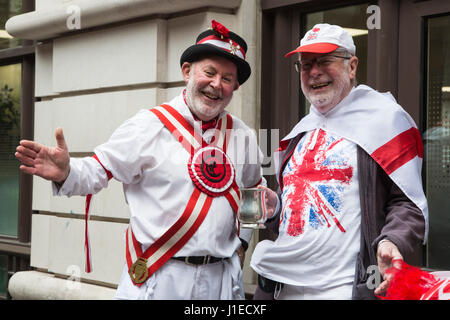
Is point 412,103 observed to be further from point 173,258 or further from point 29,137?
point 29,137

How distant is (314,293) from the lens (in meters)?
3.37

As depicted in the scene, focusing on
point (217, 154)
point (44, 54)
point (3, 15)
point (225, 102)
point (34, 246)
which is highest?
point (3, 15)

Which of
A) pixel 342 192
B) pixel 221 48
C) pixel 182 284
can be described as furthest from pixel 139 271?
pixel 221 48

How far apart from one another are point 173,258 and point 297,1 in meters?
2.79

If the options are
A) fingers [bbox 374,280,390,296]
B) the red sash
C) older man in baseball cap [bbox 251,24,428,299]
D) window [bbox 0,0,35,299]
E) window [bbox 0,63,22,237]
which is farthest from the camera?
window [bbox 0,63,22,237]

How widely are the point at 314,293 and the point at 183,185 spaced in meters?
0.90

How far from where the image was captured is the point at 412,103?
4.88m

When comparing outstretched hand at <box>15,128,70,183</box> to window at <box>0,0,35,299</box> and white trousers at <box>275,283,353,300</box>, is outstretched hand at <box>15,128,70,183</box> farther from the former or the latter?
window at <box>0,0,35,299</box>

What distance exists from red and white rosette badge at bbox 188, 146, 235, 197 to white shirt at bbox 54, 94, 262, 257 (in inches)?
1.5

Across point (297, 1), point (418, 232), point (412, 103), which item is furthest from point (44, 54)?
point (418, 232)

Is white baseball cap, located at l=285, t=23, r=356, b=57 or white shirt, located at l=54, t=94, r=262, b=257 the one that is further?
white shirt, located at l=54, t=94, r=262, b=257

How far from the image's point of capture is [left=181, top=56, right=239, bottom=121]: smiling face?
3.77 m

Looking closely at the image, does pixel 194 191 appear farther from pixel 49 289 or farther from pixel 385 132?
pixel 49 289

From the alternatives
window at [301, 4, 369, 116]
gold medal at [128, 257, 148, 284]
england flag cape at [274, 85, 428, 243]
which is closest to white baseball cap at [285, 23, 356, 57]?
england flag cape at [274, 85, 428, 243]
